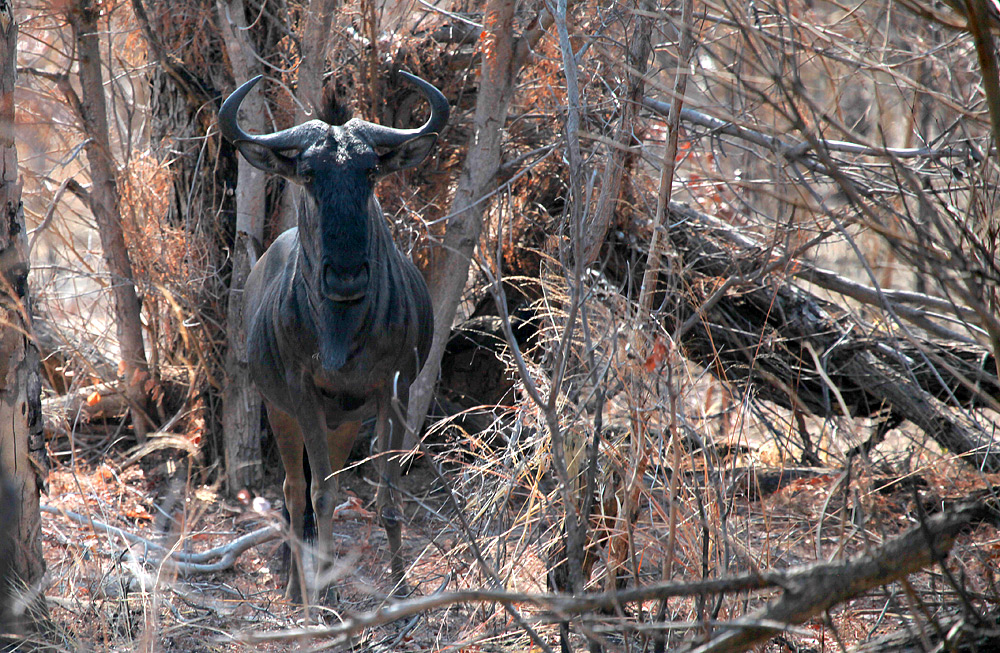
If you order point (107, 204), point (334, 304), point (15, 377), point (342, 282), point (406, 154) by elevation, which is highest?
point (406, 154)

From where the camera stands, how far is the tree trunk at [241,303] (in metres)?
6.24

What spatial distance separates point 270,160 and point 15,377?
4.85 ft

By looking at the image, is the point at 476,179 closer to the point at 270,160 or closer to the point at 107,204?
the point at 270,160

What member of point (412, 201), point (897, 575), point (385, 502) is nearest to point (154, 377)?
point (412, 201)

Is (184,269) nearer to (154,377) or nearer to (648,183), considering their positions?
(154,377)

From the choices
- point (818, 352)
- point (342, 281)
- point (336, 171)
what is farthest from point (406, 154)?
point (818, 352)

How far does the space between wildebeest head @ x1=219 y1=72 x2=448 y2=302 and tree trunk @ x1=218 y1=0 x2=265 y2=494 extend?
2.11 meters

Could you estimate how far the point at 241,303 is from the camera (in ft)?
21.5

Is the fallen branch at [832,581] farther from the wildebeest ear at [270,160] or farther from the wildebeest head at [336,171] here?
the wildebeest ear at [270,160]

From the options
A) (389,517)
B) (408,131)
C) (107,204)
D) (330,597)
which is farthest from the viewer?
(107,204)

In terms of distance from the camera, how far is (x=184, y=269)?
6543 millimetres

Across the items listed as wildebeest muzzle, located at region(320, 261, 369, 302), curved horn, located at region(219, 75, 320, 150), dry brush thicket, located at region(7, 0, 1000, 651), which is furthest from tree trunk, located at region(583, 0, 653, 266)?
curved horn, located at region(219, 75, 320, 150)

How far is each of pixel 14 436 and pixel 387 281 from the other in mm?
1793

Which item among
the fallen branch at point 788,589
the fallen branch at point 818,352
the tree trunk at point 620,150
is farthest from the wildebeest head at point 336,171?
the fallen branch at point 788,589
